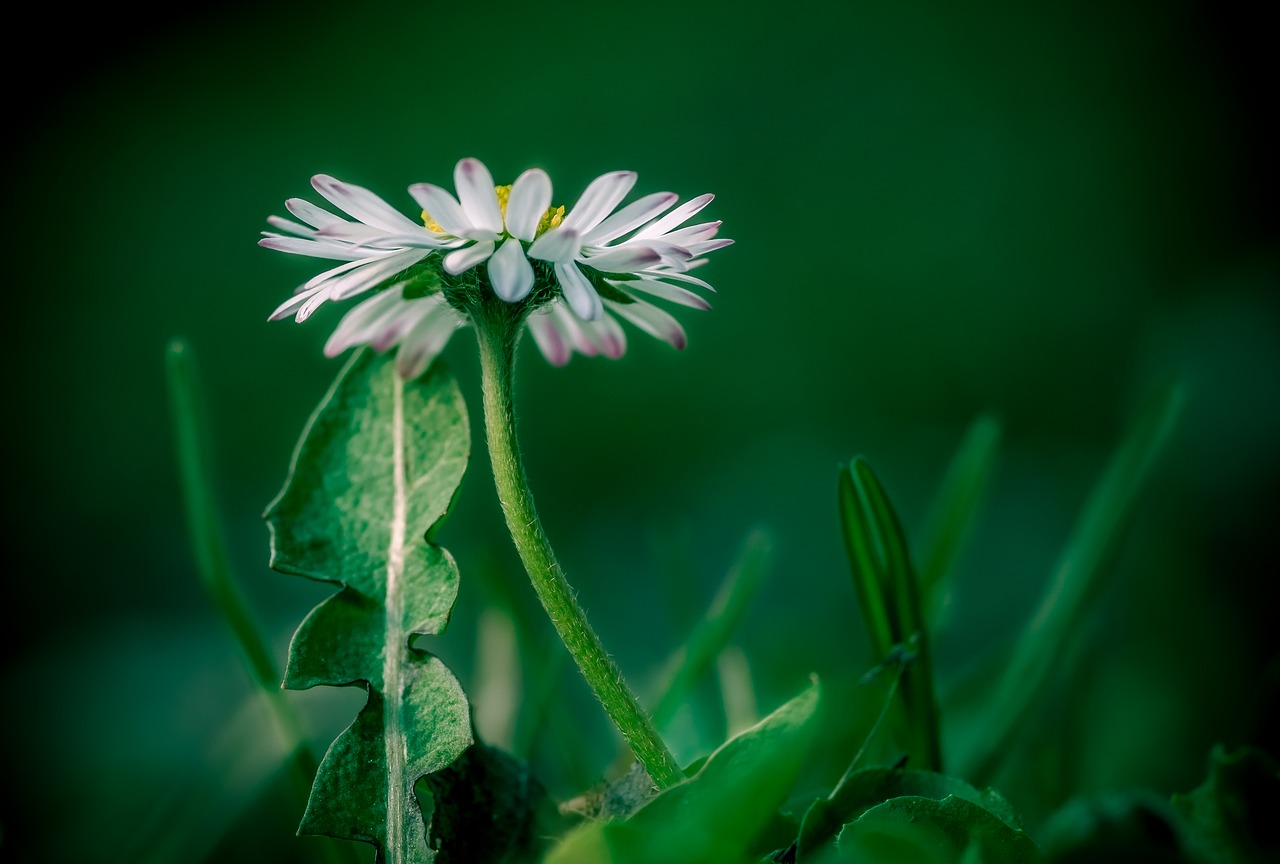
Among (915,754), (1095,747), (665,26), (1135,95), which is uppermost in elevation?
(665,26)

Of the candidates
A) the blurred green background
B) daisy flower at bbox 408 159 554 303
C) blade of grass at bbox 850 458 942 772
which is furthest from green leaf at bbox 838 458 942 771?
the blurred green background

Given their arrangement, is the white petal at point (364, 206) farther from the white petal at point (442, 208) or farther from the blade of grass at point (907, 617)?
the blade of grass at point (907, 617)

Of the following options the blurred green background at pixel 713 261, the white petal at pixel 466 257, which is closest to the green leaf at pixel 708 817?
the white petal at pixel 466 257

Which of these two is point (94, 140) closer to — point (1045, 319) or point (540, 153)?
point (540, 153)

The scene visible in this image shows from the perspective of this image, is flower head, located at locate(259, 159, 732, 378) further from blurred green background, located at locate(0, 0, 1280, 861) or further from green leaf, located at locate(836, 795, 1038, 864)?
blurred green background, located at locate(0, 0, 1280, 861)

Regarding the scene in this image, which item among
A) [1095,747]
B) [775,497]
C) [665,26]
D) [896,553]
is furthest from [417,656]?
[665,26]
